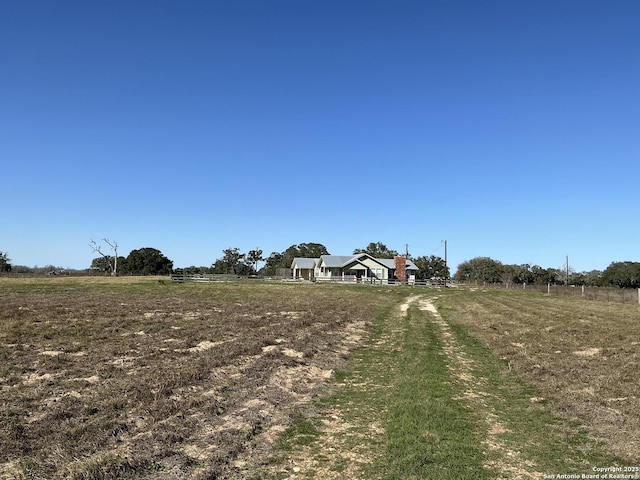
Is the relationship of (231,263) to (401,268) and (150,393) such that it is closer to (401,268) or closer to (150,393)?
(401,268)

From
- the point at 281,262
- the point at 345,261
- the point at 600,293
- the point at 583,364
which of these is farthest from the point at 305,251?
the point at 583,364

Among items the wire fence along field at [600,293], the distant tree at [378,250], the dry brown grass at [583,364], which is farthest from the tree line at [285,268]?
the dry brown grass at [583,364]

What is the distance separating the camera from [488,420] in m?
7.92

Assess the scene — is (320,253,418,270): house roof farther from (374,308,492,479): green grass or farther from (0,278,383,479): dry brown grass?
(374,308,492,479): green grass

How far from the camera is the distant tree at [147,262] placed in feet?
374

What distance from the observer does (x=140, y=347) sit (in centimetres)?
1423

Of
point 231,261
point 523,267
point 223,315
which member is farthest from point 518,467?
point 523,267

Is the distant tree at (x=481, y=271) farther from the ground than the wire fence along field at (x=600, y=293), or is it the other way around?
the distant tree at (x=481, y=271)

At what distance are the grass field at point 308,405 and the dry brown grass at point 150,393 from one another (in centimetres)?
4

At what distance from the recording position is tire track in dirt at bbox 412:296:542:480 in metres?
5.83

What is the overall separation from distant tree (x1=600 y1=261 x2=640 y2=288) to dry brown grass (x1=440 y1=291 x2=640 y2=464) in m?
78.1

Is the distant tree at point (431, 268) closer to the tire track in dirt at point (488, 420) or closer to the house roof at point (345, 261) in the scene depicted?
the house roof at point (345, 261)

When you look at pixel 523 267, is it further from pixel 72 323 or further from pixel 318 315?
pixel 72 323

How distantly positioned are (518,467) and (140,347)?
11.8 m
